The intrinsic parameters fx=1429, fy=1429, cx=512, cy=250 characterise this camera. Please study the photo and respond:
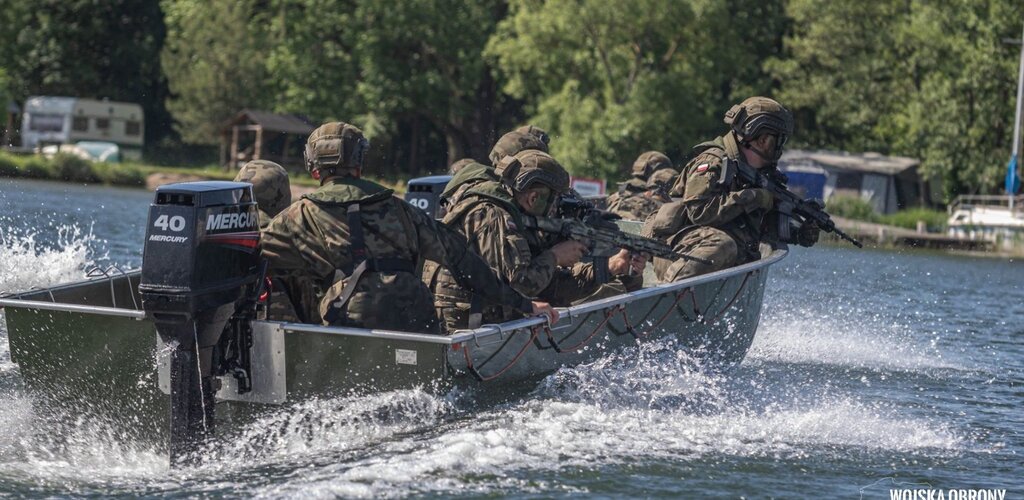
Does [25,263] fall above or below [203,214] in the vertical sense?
below

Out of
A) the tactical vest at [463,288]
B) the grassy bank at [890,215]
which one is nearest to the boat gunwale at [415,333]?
the tactical vest at [463,288]

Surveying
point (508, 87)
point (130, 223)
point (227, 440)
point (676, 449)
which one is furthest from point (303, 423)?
point (508, 87)

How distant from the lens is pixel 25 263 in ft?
45.4

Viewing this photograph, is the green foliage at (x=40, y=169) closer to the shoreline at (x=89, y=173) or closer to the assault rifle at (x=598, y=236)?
the shoreline at (x=89, y=173)

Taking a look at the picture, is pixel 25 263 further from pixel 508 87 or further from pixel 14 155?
pixel 14 155

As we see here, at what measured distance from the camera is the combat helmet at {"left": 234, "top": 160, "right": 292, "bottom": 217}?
884 centimetres

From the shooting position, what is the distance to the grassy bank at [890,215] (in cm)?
3706

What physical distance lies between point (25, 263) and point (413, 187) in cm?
483

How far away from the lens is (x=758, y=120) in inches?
408

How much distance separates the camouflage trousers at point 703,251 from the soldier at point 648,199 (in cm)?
296

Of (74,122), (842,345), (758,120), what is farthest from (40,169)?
(758,120)

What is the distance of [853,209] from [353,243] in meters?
32.7

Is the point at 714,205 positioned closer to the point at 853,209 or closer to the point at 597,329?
the point at 597,329

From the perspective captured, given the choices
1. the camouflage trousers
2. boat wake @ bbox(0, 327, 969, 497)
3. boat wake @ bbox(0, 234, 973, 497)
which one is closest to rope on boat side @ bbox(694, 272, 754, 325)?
the camouflage trousers
